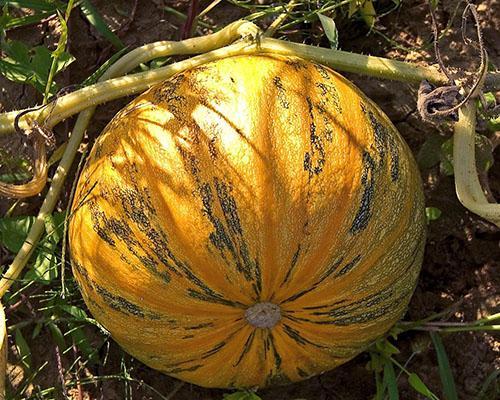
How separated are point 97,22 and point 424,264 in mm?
1507

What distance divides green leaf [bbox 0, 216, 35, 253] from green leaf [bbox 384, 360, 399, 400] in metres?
1.34

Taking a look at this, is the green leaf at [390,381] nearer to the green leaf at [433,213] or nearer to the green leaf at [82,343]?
the green leaf at [433,213]

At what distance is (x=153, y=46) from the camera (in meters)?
2.83

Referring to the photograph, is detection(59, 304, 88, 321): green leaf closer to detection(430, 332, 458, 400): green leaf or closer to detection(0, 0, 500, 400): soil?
detection(0, 0, 500, 400): soil

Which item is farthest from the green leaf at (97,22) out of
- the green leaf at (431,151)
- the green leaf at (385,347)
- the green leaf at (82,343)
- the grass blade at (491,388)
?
the grass blade at (491,388)

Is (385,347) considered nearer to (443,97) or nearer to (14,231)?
(443,97)

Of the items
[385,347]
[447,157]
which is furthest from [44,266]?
[447,157]

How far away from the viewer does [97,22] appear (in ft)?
10.1

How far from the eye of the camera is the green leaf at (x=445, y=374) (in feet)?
9.07

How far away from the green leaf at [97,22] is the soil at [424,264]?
0.19 m

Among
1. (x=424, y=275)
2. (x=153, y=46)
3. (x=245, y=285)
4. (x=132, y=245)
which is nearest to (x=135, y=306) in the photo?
(x=132, y=245)

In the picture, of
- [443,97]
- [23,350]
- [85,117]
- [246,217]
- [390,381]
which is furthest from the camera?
[23,350]

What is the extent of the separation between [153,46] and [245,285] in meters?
0.99

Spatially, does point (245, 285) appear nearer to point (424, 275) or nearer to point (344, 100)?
point (344, 100)
